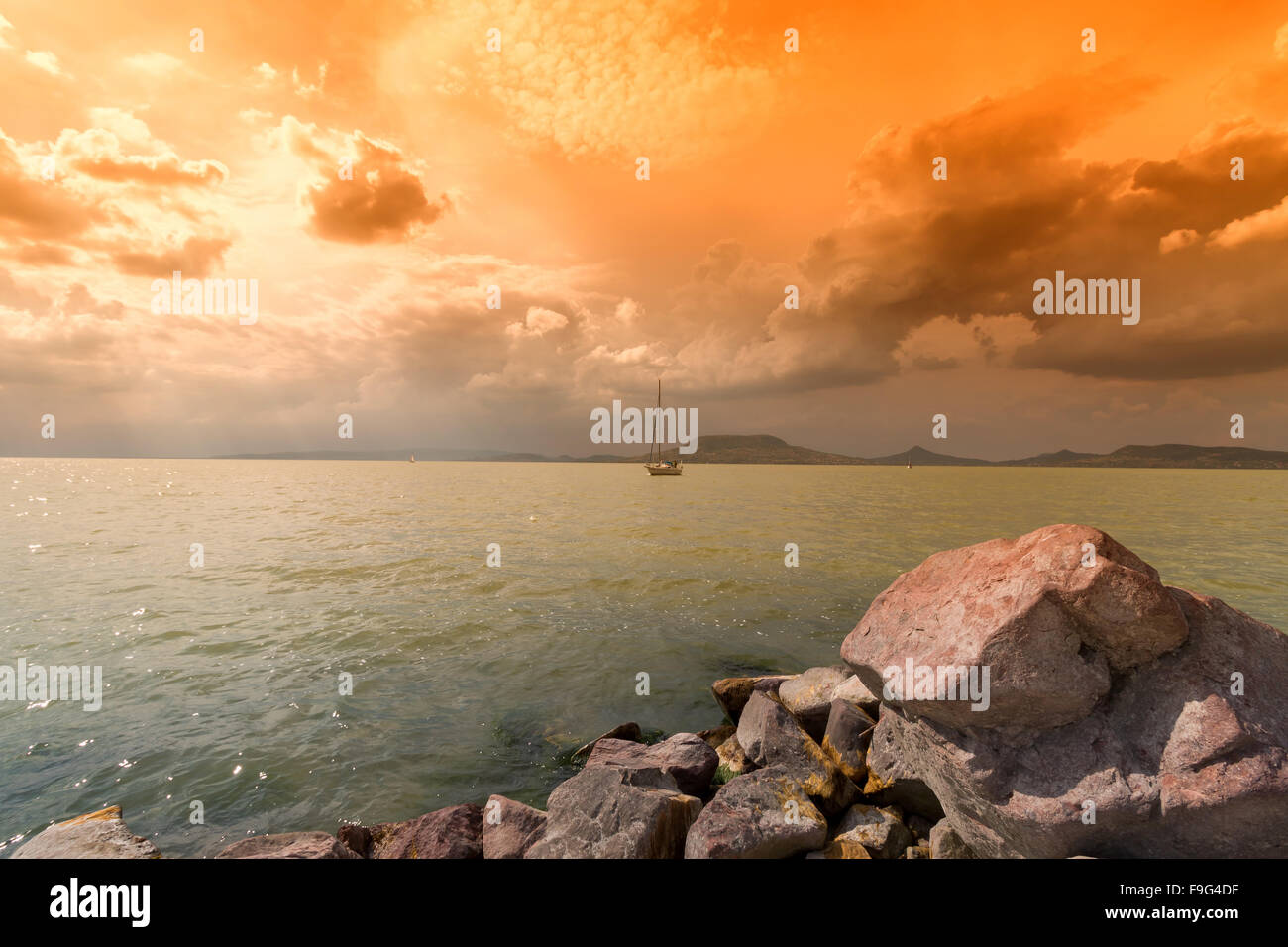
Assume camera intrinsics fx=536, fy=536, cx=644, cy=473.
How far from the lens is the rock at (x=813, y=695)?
11.2 meters

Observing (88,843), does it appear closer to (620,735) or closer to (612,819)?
(612,819)

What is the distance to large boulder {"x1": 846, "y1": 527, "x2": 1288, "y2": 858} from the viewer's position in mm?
5703

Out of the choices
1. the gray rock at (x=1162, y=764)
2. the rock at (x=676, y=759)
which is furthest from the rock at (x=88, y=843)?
the gray rock at (x=1162, y=764)

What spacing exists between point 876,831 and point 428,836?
6.56m

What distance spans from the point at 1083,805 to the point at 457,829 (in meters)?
8.14


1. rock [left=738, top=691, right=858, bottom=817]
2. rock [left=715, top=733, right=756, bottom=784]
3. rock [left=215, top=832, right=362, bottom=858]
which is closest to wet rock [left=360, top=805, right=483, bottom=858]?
rock [left=215, top=832, right=362, bottom=858]

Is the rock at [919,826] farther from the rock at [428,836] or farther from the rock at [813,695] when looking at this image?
the rock at [428,836]

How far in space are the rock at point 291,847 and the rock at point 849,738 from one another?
7.79 meters

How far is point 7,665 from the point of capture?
15.5 meters

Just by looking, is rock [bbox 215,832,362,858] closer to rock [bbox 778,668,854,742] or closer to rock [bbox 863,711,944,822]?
rock [bbox 863,711,944,822]

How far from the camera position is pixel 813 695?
11.6m

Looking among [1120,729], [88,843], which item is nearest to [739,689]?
[1120,729]
